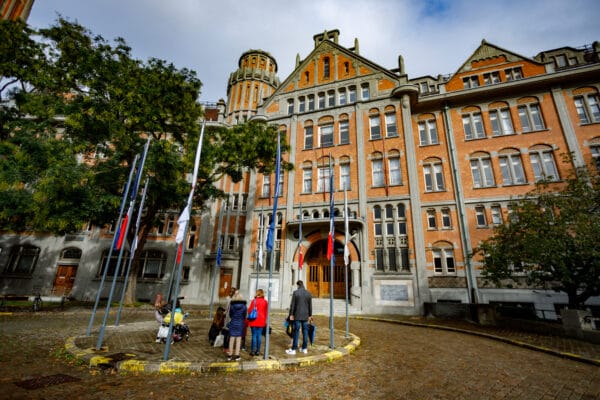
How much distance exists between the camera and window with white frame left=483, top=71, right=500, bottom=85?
24.0m

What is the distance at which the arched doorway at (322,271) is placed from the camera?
71.2ft

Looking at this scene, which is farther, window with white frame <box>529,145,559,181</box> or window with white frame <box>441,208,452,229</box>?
window with white frame <box>441,208,452,229</box>

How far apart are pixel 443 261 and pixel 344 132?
13553mm

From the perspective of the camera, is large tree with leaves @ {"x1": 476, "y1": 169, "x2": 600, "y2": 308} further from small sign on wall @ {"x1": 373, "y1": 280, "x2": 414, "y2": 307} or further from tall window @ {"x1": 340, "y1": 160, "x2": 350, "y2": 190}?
tall window @ {"x1": 340, "y1": 160, "x2": 350, "y2": 190}

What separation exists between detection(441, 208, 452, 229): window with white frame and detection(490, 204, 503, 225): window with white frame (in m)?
2.86

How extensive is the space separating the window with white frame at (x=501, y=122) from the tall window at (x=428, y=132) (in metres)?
4.35

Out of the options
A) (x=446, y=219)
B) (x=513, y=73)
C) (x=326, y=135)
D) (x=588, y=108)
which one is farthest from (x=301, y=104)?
(x=588, y=108)

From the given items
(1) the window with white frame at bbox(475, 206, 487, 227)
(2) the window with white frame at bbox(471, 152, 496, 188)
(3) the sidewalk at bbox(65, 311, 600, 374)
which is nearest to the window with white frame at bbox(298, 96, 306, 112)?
(2) the window with white frame at bbox(471, 152, 496, 188)

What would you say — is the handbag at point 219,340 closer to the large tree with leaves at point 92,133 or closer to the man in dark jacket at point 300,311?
the man in dark jacket at point 300,311

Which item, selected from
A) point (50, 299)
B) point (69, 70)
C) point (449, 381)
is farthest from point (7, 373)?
point (50, 299)

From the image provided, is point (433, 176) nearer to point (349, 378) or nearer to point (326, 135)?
point (326, 135)

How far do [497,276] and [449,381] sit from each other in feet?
32.9

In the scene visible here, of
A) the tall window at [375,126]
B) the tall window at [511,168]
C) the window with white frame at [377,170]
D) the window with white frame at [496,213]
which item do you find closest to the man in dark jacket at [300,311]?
the window with white frame at [377,170]

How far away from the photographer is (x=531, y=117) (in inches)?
862
